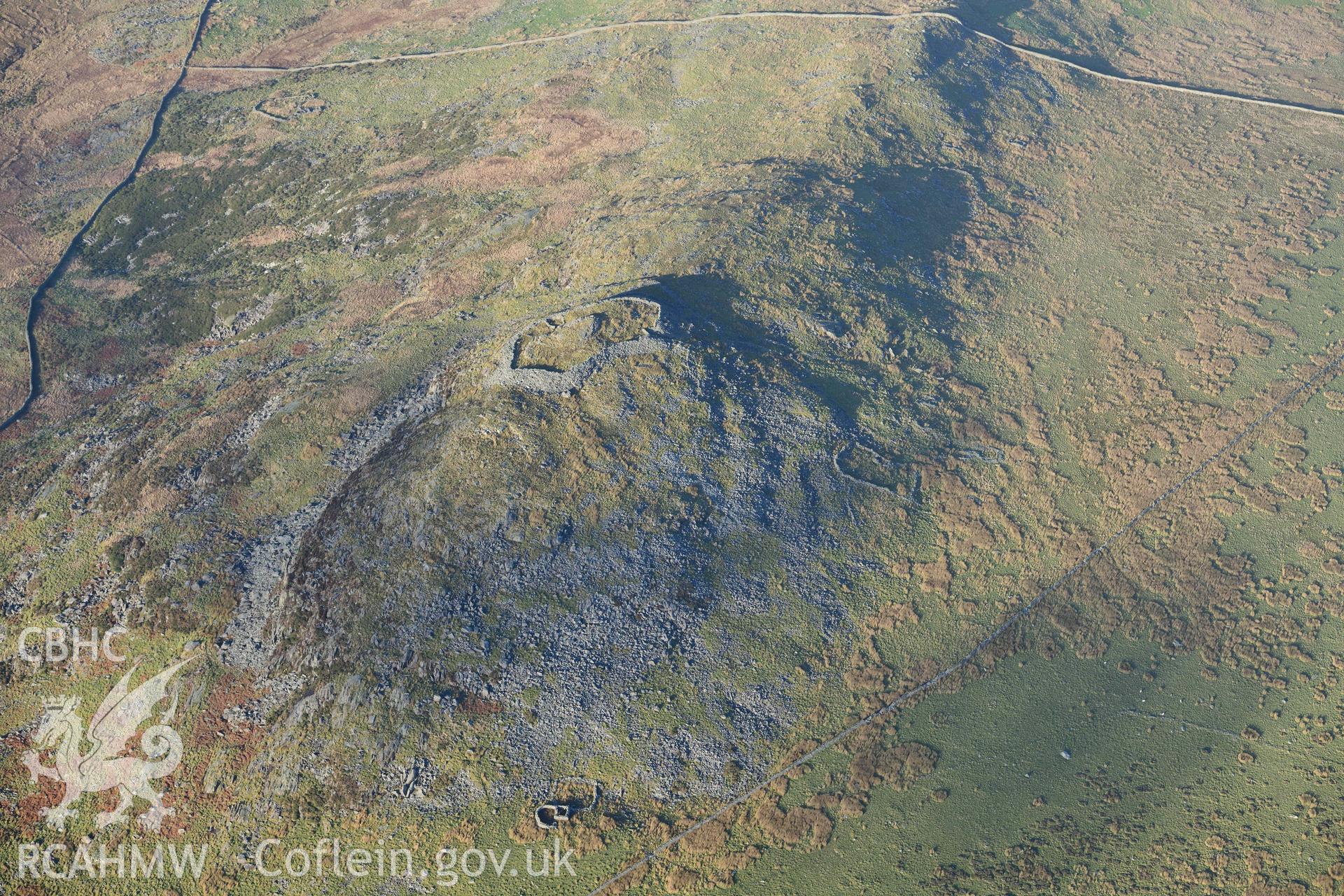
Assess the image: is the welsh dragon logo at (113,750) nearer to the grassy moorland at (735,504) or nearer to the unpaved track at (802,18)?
the grassy moorland at (735,504)

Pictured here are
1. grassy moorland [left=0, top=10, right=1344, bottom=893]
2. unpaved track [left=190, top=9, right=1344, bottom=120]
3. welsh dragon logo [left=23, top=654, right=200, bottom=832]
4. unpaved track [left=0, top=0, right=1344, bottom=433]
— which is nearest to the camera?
welsh dragon logo [left=23, top=654, right=200, bottom=832]

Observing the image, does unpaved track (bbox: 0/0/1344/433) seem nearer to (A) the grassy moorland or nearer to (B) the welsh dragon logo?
(A) the grassy moorland

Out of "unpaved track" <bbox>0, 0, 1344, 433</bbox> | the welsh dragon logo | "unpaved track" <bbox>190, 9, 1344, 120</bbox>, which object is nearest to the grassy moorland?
the welsh dragon logo

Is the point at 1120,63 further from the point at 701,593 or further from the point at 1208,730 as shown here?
the point at 701,593

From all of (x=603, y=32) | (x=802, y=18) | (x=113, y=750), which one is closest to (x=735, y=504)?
(x=113, y=750)

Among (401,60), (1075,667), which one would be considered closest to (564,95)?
(401,60)

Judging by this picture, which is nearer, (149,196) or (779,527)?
(779,527)

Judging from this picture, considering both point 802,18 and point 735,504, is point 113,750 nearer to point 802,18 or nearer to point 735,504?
point 735,504
